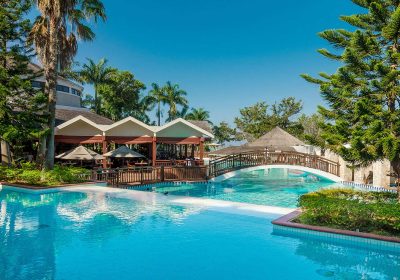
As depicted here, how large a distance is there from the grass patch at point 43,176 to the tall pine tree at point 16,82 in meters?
2.05

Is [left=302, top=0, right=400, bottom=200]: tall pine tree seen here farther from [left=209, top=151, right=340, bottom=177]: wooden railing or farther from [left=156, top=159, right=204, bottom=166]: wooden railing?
[left=156, top=159, right=204, bottom=166]: wooden railing

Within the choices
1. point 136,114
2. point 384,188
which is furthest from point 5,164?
point 136,114

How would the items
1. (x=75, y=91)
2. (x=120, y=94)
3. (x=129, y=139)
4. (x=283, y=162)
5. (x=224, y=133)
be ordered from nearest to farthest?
1. (x=129, y=139)
2. (x=283, y=162)
3. (x=75, y=91)
4. (x=120, y=94)
5. (x=224, y=133)

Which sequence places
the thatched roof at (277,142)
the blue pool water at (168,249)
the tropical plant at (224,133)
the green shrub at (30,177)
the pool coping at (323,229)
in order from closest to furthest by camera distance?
the blue pool water at (168,249) < the pool coping at (323,229) < the green shrub at (30,177) < the thatched roof at (277,142) < the tropical plant at (224,133)

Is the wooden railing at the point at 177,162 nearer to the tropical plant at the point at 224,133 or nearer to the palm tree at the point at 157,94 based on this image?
the palm tree at the point at 157,94

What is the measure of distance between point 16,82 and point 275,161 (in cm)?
1992

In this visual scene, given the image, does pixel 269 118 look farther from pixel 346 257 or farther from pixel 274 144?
pixel 346 257

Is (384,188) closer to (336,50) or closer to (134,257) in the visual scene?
(336,50)

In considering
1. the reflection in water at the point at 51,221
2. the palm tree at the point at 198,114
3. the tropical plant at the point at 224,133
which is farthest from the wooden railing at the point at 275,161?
the tropical plant at the point at 224,133

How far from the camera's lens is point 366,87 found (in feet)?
40.9

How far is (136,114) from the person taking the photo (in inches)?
2073

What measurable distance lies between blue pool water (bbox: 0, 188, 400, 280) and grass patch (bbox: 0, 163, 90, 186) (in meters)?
5.08

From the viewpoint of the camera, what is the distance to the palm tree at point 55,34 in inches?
750

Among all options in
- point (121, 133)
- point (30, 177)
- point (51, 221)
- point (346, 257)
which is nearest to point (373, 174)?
point (346, 257)
